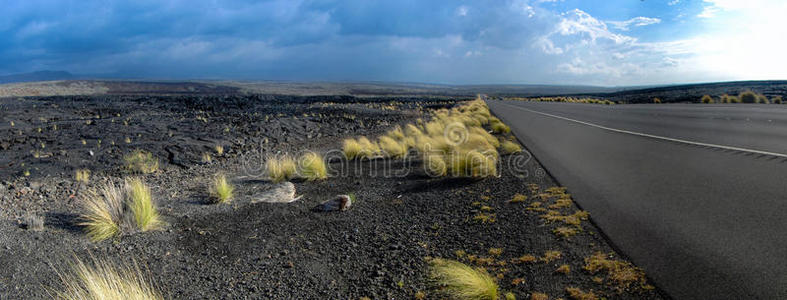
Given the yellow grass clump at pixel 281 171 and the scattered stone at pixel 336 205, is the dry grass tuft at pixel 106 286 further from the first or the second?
the yellow grass clump at pixel 281 171

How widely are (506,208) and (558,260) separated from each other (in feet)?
6.18

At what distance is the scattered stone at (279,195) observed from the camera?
6.91 m

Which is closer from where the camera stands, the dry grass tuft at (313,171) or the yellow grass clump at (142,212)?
the yellow grass clump at (142,212)

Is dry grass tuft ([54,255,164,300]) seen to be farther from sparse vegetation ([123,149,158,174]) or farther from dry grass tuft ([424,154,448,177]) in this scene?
sparse vegetation ([123,149,158,174])

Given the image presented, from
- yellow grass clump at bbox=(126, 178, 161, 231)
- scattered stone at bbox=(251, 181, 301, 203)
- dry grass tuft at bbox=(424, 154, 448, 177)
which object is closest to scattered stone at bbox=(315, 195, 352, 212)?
scattered stone at bbox=(251, 181, 301, 203)

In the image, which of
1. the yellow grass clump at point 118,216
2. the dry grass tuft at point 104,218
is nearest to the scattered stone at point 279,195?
the yellow grass clump at point 118,216

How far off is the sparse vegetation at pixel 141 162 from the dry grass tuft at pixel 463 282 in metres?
9.82

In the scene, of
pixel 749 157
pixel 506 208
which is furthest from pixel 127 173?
pixel 749 157

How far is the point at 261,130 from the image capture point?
18.2 metres
